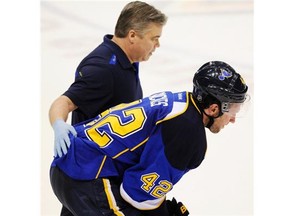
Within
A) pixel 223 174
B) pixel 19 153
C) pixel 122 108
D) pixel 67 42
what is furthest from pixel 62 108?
pixel 67 42

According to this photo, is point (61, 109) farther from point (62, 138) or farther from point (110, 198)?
point (110, 198)

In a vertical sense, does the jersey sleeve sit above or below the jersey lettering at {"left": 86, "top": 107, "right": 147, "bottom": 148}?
above

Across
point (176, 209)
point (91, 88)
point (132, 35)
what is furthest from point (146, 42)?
point (176, 209)

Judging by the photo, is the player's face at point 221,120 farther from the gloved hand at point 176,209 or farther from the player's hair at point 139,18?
the player's hair at point 139,18

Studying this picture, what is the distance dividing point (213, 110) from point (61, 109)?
1.87ft

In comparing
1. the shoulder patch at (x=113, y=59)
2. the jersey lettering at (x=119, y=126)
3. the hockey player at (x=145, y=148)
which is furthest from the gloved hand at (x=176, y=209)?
the shoulder patch at (x=113, y=59)

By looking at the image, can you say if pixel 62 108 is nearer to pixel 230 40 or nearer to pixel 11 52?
pixel 11 52

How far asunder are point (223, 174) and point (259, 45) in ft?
2.81

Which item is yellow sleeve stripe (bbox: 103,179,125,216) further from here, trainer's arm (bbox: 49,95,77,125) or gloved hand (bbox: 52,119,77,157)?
trainer's arm (bbox: 49,95,77,125)

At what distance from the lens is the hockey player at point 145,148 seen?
6.29 feet

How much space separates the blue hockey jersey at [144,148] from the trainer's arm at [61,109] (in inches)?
7.5

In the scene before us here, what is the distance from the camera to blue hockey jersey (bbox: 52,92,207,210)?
6.27 feet

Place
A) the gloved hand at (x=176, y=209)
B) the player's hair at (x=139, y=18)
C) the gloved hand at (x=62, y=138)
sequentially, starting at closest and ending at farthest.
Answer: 1. the gloved hand at (x=62, y=138)
2. the gloved hand at (x=176, y=209)
3. the player's hair at (x=139, y=18)

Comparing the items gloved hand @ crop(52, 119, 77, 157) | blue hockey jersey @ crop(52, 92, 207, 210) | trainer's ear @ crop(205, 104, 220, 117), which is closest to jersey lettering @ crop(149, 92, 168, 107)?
blue hockey jersey @ crop(52, 92, 207, 210)
